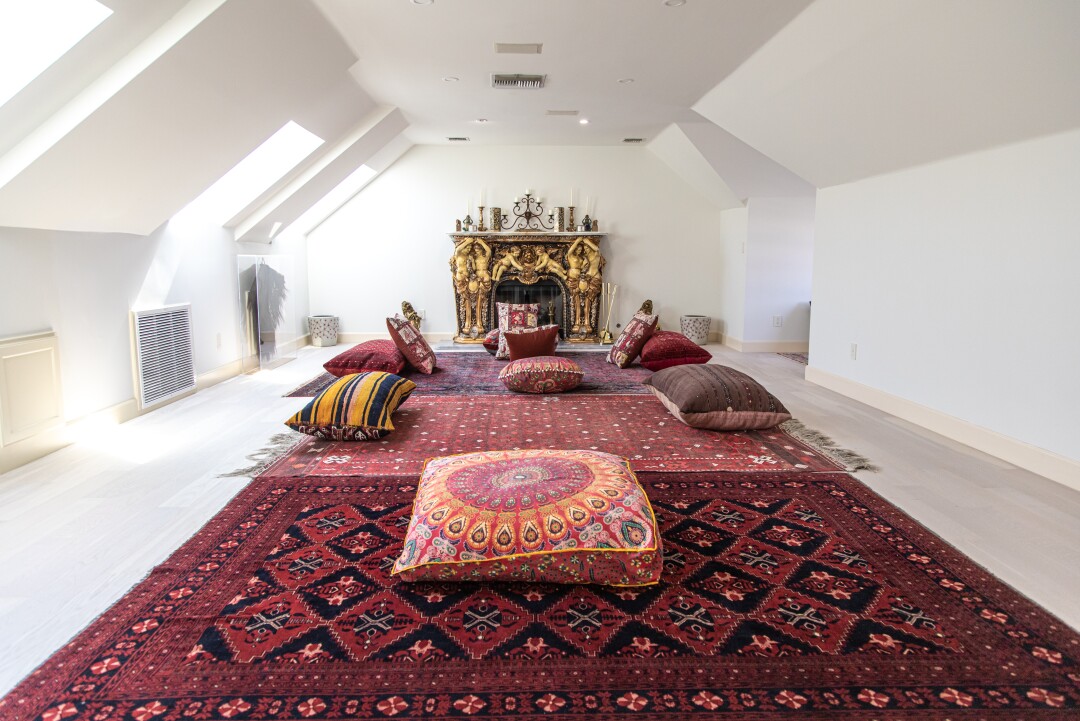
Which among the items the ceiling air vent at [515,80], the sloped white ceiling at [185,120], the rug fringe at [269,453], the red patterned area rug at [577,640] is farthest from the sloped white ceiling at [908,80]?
the rug fringe at [269,453]

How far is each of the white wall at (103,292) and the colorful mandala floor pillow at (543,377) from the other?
2.59 metres

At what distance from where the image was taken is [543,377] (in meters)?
4.88

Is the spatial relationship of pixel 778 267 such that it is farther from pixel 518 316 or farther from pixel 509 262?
pixel 509 262

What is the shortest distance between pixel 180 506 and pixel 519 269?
5653 millimetres

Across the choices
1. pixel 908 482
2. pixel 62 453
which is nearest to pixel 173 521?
pixel 62 453

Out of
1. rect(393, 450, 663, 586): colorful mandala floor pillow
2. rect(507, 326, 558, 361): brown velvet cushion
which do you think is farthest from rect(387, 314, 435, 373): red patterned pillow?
rect(393, 450, 663, 586): colorful mandala floor pillow

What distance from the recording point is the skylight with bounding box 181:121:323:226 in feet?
18.7

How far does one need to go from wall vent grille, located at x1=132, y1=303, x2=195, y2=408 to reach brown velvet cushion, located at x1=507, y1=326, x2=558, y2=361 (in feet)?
8.52

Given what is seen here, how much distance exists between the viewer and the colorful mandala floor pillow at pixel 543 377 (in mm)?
4887

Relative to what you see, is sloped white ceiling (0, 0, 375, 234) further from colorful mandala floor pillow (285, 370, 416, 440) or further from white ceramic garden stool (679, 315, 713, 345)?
white ceramic garden stool (679, 315, 713, 345)

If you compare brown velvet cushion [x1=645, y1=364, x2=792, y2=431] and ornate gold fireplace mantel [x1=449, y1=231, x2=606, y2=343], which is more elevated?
ornate gold fireplace mantel [x1=449, y1=231, x2=606, y2=343]

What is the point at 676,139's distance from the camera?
7020 mm

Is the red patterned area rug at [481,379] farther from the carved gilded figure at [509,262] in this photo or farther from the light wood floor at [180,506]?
the carved gilded figure at [509,262]

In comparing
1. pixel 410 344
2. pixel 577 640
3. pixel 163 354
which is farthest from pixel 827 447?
pixel 163 354
